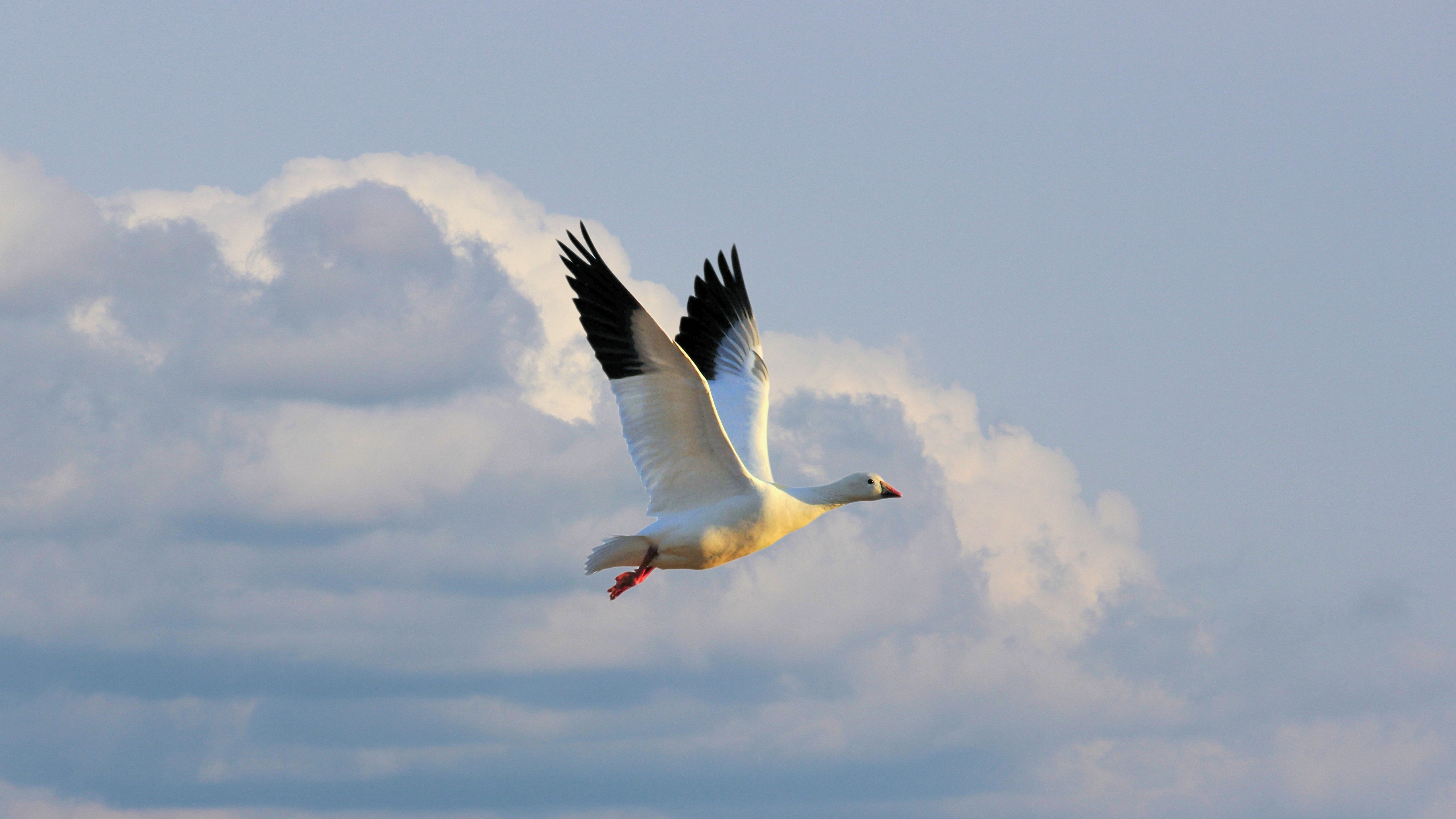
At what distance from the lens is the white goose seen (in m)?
25.3

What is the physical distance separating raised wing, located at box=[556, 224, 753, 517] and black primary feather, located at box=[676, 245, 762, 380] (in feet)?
22.4

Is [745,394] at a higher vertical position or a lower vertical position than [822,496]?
higher

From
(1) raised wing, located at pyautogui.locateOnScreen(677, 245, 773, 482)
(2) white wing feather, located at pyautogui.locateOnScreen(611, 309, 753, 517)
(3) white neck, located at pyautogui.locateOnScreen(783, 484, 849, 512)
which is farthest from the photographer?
(1) raised wing, located at pyautogui.locateOnScreen(677, 245, 773, 482)

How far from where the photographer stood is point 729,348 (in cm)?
3391

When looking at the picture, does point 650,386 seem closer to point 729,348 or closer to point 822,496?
point 822,496

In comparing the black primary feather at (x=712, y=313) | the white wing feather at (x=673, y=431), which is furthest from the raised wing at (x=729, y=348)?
the white wing feather at (x=673, y=431)

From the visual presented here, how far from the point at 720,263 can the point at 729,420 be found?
182 inches

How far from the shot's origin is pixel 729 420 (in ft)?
104

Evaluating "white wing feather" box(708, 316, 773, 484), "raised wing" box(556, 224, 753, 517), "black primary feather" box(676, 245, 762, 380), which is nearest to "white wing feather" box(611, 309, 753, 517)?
"raised wing" box(556, 224, 753, 517)

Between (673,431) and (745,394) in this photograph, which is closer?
(673,431)

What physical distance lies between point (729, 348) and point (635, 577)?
8.24 m

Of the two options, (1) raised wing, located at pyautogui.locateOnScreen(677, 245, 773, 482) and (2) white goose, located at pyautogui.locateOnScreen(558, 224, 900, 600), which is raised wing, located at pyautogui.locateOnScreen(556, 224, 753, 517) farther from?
(1) raised wing, located at pyautogui.locateOnScreen(677, 245, 773, 482)

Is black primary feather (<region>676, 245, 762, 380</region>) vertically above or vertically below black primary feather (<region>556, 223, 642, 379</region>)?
above

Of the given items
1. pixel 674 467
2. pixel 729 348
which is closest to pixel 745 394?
pixel 729 348
